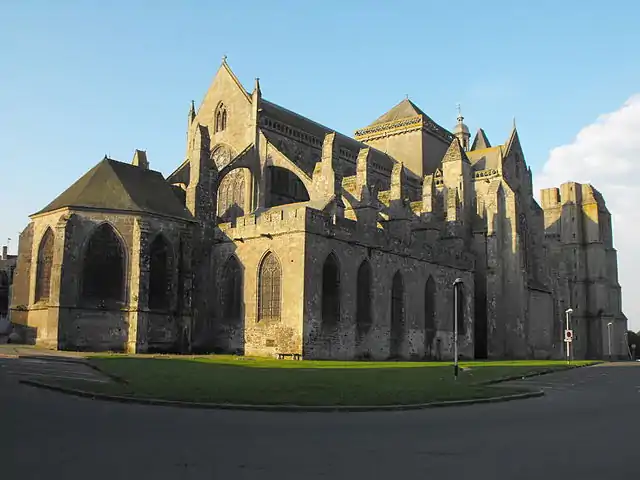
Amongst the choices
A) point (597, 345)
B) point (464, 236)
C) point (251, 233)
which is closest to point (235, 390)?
point (251, 233)

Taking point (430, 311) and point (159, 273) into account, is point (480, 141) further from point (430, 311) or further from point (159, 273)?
point (159, 273)

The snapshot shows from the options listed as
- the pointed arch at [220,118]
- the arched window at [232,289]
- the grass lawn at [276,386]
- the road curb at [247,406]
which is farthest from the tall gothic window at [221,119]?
the road curb at [247,406]

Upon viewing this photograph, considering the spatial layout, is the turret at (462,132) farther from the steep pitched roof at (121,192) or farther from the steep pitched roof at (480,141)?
the steep pitched roof at (121,192)

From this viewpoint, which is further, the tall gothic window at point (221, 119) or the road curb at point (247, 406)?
the tall gothic window at point (221, 119)

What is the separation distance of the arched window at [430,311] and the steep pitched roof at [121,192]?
17.6 meters

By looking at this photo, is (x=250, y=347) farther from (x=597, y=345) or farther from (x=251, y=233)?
(x=597, y=345)

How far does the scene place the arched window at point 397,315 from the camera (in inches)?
1606

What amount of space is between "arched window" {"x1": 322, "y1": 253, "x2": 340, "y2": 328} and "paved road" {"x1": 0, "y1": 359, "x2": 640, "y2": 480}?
20.9 metres

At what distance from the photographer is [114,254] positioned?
35688mm

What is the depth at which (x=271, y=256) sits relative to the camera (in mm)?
36094

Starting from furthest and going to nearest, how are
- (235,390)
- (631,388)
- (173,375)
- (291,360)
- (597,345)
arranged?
(597,345)
(291,360)
(631,388)
(173,375)
(235,390)

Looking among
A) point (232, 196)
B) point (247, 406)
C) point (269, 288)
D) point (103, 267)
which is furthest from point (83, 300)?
point (247, 406)

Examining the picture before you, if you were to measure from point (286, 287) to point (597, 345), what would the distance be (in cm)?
5817

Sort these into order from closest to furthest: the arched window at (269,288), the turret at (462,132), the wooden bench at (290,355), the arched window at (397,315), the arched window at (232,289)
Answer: the wooden bench at (290,355) < the arched window at (269,288) < the arched window at (232,289) < the arched window at (397,315) < the turret at (462,132)
